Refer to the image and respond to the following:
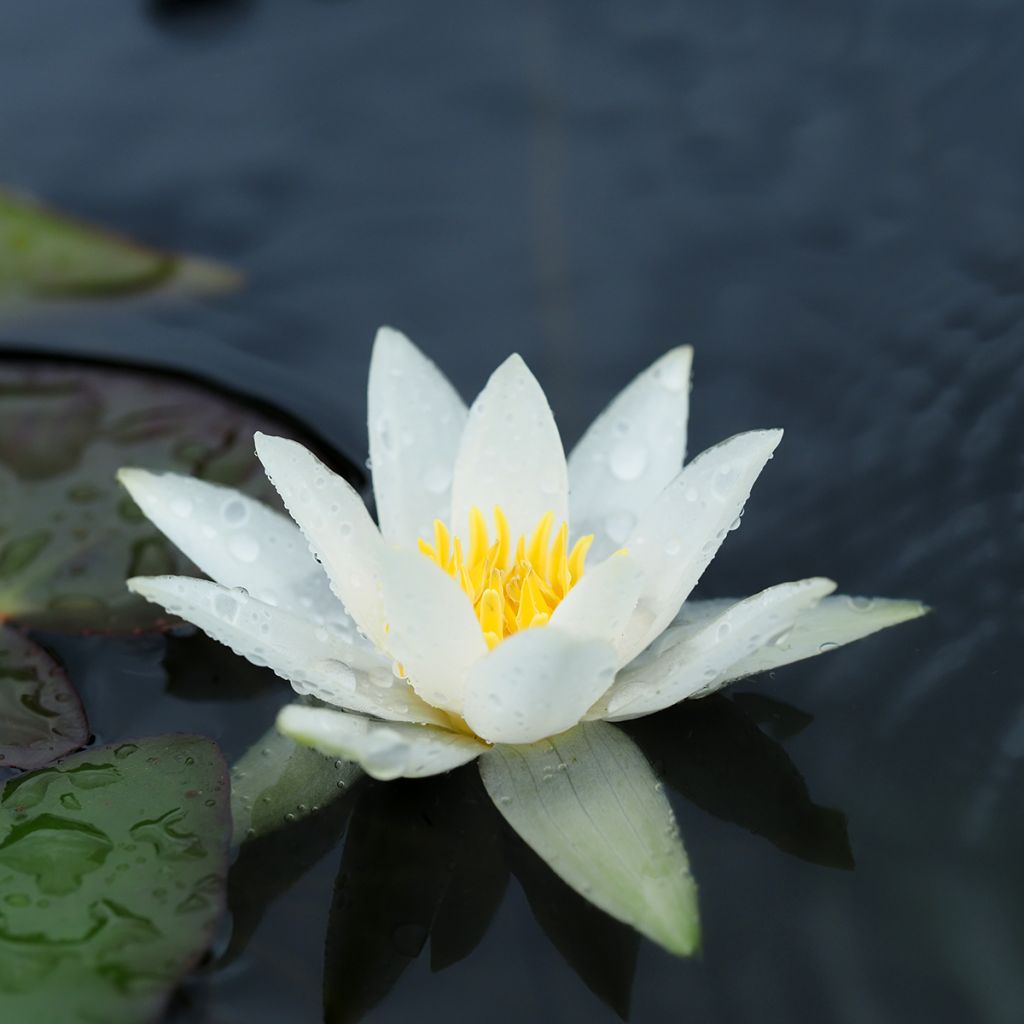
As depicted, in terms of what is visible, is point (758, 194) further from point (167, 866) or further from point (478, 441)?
point (167, 866)

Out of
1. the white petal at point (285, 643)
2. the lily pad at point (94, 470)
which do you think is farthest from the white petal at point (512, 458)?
the lily pad at point (94, 470)

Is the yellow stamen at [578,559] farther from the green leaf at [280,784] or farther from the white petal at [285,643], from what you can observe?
the green leaf at [280,784]

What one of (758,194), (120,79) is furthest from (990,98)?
(120,79)

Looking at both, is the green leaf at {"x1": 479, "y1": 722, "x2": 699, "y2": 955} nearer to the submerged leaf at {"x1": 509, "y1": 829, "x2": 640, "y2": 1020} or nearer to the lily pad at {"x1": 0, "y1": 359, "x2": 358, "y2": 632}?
the submerged leaf at {"x1": 509, "y1": 829, "x2": 640, "y2": 1020}

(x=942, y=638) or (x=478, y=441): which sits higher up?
(x=478, y=441)

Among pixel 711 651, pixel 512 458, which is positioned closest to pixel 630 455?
pixel 512 458

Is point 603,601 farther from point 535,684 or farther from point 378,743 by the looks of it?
point 378,743

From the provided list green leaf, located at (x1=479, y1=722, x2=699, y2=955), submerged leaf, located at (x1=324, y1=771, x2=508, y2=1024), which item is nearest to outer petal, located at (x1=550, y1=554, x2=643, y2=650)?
green leaf, located at (x1=479, y1=722, x2=699, y2=955)
